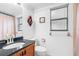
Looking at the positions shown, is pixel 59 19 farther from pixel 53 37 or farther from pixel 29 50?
pixel 29 50

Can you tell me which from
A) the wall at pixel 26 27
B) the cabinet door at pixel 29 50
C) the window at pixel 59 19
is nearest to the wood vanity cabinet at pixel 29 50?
the cabinet door at pixel 29 50

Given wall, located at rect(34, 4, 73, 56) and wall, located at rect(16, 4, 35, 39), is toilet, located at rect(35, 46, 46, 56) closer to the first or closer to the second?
wall, located at rect(34, 4, 73, 56)

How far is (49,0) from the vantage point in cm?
136

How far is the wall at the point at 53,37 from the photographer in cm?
162

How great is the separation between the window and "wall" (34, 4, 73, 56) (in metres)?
0.07

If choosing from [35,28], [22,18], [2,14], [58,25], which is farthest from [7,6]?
[58,25]

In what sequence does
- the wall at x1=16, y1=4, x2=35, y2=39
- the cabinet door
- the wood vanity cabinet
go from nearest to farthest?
the wood vanity cabinet
the cabinet door
the wall at x1=16, y1=4, x2=35, y2=39

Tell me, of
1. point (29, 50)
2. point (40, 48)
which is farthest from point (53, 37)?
point (29, 50)

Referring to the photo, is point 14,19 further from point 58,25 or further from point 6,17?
point 58,25

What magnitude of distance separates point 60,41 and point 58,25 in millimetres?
364

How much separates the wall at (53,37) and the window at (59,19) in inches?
2.8

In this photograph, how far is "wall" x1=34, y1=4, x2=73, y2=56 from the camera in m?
1.62

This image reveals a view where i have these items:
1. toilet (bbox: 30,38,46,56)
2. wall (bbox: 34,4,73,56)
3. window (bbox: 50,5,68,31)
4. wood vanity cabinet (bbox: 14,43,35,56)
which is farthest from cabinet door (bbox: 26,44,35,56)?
window (bbox: 50,5,68,31)

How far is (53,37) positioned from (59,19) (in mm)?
392
